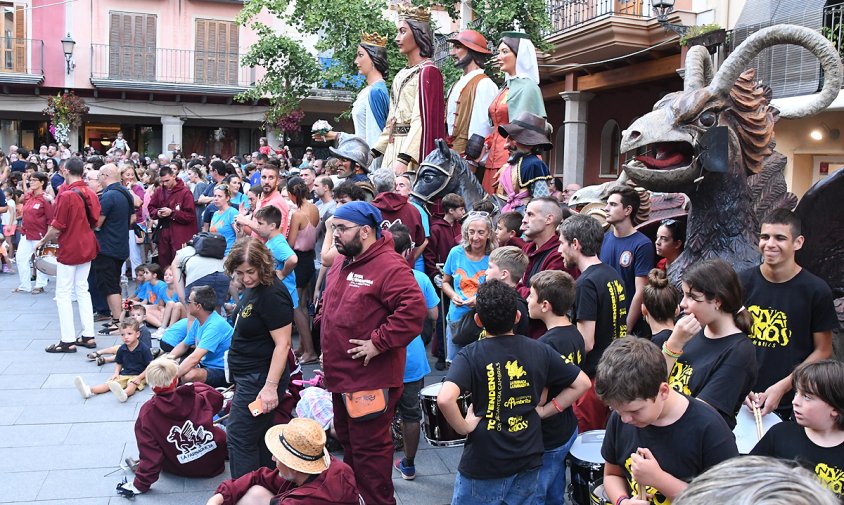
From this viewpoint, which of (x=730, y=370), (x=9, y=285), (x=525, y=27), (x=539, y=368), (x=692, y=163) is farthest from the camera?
(x=525, y=27)

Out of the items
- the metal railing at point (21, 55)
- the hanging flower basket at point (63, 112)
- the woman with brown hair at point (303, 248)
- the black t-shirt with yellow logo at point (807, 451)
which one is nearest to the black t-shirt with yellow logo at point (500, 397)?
the black t-shirt with yellow logo at point (807, 451)

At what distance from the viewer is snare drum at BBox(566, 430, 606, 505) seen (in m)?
3.71

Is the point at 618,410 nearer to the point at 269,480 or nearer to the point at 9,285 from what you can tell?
the point at 269,480

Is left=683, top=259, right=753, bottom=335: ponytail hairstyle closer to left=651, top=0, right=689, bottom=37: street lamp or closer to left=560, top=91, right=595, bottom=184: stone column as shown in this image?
left=651, top=0, right=689, bottom=37: street lamp

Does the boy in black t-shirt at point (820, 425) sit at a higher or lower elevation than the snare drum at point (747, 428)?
higher

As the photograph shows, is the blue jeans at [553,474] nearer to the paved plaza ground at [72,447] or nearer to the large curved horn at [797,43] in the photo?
the paved plaza ground at [72,447]

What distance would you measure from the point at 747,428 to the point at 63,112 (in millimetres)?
27170

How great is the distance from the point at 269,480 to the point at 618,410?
2.08 m

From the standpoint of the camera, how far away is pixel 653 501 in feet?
9.46

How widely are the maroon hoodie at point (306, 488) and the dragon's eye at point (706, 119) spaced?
284 cm

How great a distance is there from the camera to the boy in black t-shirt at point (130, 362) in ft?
24.2

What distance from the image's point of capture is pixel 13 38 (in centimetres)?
2861

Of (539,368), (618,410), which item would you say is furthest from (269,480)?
(618,410)

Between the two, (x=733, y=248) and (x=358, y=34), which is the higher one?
(x=358, y=34)
